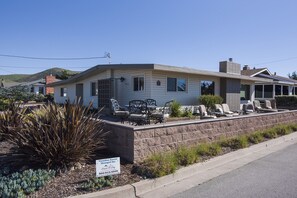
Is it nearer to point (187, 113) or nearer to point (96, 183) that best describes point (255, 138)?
point (96, 183)

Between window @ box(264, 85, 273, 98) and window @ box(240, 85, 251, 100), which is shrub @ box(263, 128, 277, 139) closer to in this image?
window @ box(240, 85, 251, 100)

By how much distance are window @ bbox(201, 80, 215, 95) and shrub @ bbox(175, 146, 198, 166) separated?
39.3 feet

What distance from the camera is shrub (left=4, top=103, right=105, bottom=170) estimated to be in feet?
15.8

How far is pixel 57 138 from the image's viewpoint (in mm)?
4812

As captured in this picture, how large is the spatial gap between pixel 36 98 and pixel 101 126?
3351cm

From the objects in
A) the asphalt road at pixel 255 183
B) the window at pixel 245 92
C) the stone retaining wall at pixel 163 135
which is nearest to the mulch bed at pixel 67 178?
the stone retaining wall at pixel 163 135

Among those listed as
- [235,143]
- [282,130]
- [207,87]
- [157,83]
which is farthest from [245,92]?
[235,143]

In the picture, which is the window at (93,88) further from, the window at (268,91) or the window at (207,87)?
the window at (268,91)

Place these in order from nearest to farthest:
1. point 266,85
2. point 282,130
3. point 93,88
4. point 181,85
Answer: point 282,130 < point 181,85 < point 93,88 < point 266,85

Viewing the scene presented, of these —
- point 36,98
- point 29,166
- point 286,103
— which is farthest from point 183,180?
point 36,98

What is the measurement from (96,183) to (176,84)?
1193cm

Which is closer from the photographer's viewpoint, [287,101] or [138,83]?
[138,83]

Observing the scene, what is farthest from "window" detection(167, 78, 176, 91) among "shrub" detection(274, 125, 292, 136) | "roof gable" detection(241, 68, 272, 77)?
"roof gable" detection(241, 68, 272, 77)

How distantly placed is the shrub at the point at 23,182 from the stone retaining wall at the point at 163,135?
5.56ft
